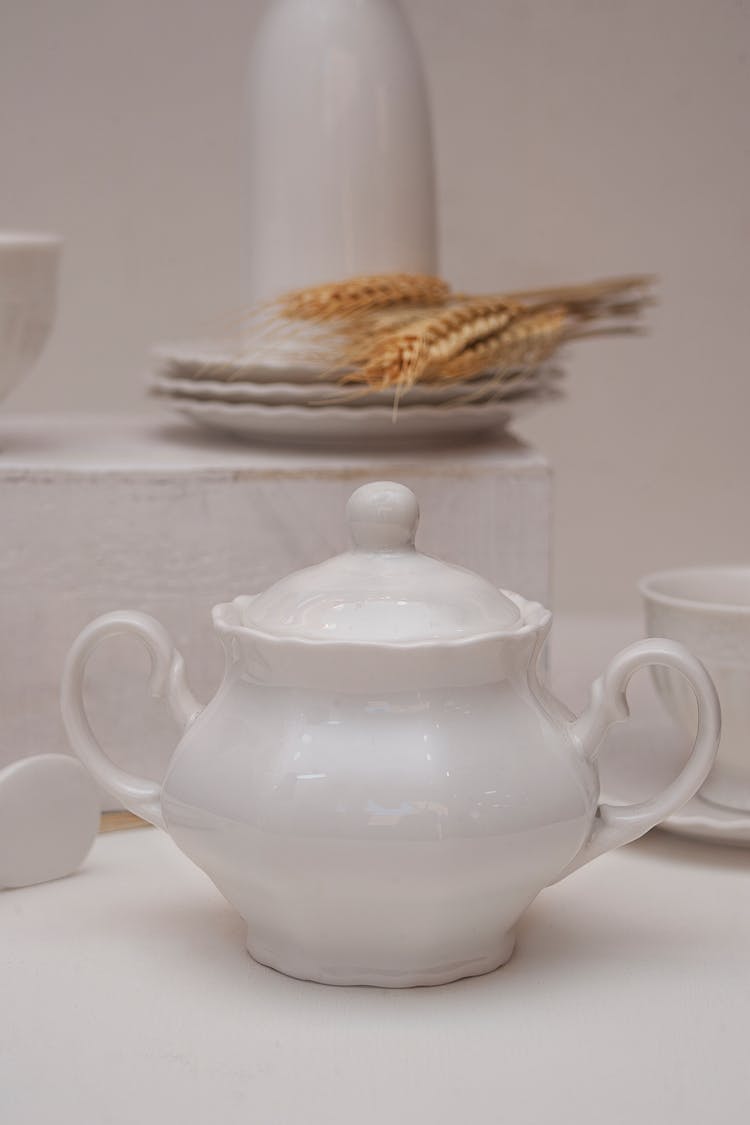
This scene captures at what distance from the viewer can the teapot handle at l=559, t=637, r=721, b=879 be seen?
640 millimetres

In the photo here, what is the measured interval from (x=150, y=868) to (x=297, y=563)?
174 mm

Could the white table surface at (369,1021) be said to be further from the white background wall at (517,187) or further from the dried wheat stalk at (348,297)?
the white background wall at (517,187)

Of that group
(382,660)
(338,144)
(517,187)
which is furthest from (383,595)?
(517,187)

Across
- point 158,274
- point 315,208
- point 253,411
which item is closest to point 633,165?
point 158,274

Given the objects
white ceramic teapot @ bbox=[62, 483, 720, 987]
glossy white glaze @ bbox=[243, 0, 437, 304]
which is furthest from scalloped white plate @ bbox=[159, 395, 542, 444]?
white ceramic teapot @ bbox=[62, 483, 720, 987]

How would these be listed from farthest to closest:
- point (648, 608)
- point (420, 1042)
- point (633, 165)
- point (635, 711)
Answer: point (633, 165) < point (635, 711) < point (648, 608) < point (420, 1042)

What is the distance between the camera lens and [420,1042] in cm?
59

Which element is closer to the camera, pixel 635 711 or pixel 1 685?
pixel 1 685

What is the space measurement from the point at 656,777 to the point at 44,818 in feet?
1.04

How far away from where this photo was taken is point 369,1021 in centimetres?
61

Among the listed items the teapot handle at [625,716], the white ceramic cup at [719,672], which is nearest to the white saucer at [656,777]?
the white ceramic cup at [719,672]

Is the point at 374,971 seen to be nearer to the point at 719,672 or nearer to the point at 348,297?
the point at 719,672

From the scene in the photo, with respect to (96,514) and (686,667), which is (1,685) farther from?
(686,667)

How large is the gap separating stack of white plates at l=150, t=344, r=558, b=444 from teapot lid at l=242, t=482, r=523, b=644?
18 centimetres
